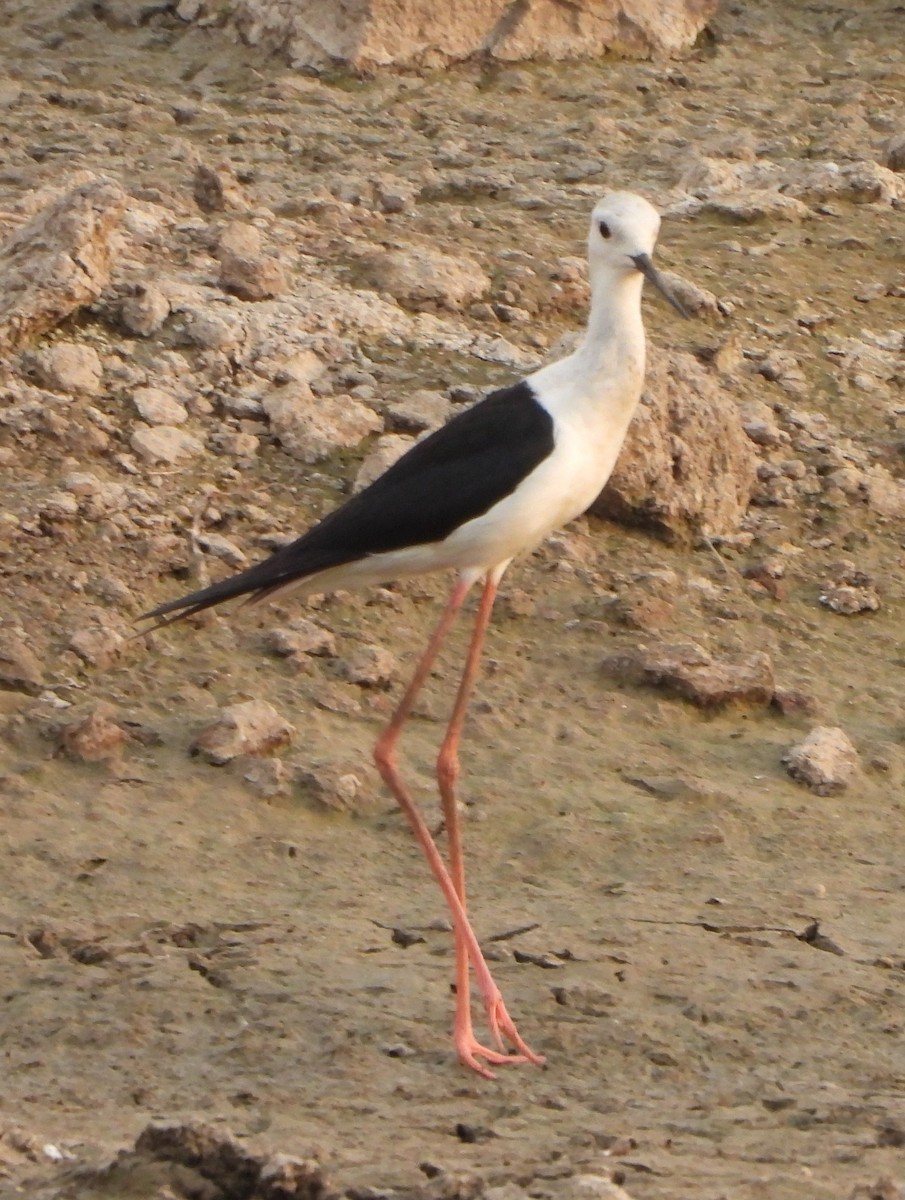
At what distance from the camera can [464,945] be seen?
4.22m

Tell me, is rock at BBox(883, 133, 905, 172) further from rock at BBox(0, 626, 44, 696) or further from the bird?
rock at BBox(0, 626, 44, 696)

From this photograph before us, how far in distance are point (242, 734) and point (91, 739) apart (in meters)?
0.36

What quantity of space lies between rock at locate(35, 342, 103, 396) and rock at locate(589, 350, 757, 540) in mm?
1499

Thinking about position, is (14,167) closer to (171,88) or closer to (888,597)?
(171,88)

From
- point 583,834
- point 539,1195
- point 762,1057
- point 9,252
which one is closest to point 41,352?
point 9,252

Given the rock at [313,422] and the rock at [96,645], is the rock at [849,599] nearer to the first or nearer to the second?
the rock at [313,422]

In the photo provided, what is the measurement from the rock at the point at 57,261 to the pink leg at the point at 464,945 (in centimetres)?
202

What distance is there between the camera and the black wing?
4426 mm

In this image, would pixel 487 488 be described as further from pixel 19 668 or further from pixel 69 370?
pixel 69 370

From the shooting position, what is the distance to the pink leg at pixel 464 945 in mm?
4012

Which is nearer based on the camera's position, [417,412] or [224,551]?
[224,551]

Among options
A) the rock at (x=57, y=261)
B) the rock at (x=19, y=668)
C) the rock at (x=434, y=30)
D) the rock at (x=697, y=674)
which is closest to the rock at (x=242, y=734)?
the rock at (x=19, y=668)

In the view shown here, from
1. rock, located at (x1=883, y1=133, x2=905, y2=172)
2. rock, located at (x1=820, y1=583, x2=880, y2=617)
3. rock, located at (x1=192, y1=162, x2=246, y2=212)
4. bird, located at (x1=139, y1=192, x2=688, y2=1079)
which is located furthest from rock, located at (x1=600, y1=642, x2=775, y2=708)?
rock, located at (x1=883, y1=133, x2=905, y2=172)

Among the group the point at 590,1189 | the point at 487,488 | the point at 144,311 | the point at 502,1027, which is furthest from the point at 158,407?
the point at 590,1189
